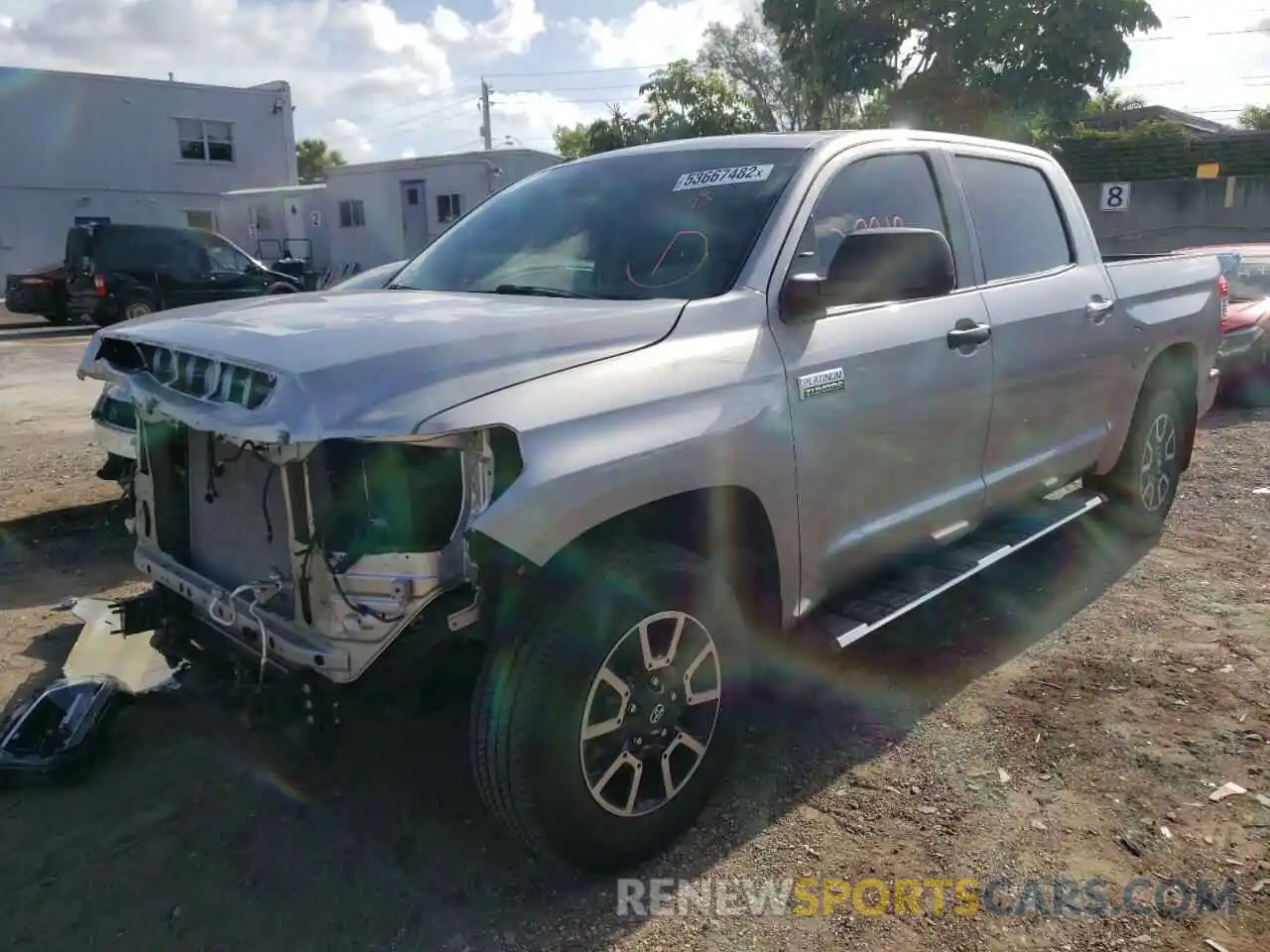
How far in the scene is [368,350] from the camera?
248 centimetres

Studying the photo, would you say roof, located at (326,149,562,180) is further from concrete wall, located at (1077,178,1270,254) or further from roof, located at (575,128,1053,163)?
roof, located at (575,128,1053,163)

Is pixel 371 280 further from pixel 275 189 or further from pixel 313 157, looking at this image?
pixel 313 157

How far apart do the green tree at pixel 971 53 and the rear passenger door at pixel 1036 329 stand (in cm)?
2315

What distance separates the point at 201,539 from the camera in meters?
3.12

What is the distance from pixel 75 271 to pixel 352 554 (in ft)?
62.2

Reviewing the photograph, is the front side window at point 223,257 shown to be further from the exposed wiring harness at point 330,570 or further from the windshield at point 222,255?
the exposed wiring harness at point 330,570

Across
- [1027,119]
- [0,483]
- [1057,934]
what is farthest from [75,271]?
[1027,119]

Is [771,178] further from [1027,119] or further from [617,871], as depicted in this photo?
[1027,119]

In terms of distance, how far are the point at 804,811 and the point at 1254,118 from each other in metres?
47.0

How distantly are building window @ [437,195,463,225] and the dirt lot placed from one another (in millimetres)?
23184

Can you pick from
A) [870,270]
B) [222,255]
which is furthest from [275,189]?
[870,270]

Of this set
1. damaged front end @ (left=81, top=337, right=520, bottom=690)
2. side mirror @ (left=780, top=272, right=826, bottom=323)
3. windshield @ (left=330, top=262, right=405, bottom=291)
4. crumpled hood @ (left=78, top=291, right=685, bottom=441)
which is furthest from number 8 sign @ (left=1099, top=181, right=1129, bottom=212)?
damaged front end @ (left=81, top=337, right=520, bottom=690)

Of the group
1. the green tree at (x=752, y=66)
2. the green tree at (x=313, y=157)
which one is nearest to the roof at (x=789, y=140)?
the green tree at (x=752, y=66)

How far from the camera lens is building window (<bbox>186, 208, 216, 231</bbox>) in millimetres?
Answer: 32312
